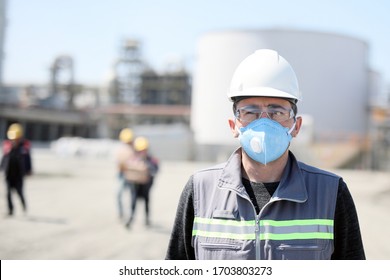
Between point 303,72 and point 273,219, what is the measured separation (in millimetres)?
24048

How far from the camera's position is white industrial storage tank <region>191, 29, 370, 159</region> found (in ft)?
80.6

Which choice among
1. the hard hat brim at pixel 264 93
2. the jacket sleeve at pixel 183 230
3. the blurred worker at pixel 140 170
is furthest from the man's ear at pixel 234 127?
the blurred worker at pixel 140 170

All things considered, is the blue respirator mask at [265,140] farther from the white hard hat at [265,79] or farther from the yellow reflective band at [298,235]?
the yellow reflective band at [298,235]

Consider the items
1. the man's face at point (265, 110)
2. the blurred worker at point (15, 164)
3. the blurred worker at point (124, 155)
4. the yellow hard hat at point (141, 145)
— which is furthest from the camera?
the blurred worker at point (15, 164)

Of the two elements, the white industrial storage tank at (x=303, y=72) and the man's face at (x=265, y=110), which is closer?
the man's face at (x=265, y=110)

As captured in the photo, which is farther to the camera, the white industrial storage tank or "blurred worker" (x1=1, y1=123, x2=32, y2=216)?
the white industrial storage tank

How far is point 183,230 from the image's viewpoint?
175cm

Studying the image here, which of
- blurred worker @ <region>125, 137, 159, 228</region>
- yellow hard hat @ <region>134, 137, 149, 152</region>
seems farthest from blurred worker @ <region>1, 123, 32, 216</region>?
yellow hard hat @ <region>134, 137, 149, 152</region>

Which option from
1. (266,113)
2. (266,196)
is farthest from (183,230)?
(266,113)

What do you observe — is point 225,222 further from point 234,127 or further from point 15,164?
point 15,164

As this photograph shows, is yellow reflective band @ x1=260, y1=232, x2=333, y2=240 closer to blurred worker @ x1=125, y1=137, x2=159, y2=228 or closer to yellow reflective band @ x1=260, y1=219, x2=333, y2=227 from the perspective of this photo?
yellow reflective band @ x1=260, y1=219, x2=333, y2=227

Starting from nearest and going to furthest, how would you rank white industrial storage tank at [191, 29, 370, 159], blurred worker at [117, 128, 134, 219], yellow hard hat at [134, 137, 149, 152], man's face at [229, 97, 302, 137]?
1. man's face at [229, 97, 302, 137]
2. yellow hard hat at [134, 137, 149, 152]
3. blurred worker at [117, 128, 134, 219]
4. white industrial storage tank at [191, 29, 370, 159]

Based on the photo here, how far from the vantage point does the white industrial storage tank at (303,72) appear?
24562 millimetres
